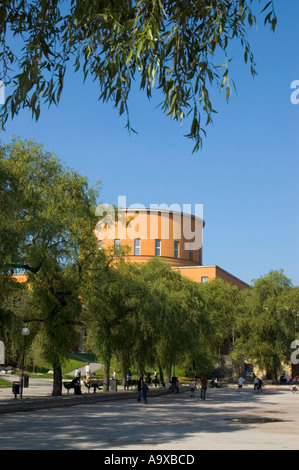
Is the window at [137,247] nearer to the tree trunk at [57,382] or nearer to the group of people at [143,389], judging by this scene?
the group of people at [143,389]

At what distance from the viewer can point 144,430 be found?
17375mm

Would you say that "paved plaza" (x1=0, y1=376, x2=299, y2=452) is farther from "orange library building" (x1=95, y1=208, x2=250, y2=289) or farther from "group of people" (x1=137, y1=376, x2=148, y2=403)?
"orange library building" (x1=95, y1=208, x2=250, y2=289)

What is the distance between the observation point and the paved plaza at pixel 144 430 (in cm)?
1358

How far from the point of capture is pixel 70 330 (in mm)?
30344

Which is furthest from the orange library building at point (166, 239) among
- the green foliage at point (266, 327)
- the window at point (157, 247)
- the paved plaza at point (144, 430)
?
the paved plaza at point (144, 430)

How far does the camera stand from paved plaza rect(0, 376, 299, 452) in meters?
13.6

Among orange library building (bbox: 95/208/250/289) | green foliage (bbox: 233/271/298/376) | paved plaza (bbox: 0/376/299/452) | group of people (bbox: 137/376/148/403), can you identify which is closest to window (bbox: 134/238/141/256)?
orange library building (bbox: 95/208/250/289)

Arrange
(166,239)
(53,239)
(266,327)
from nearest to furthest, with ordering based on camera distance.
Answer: (53,239)
(266,327)
(166,239)

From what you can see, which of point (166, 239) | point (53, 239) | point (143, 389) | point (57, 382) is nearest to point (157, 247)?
point (166, 239)

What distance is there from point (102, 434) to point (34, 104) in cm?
1138

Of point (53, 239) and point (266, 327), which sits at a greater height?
point (53, 239)

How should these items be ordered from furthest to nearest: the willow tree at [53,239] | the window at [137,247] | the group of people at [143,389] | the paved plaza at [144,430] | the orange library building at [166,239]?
1. the window at [137,247]
2. the orange library building at [166,239]
3. the group of people at [143,389]
4. the willow tree at [53,239]
5. the paved plaza at [144,430]

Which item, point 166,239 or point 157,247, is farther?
point 166,239

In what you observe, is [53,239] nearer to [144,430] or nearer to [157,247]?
[144,430]
